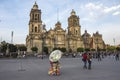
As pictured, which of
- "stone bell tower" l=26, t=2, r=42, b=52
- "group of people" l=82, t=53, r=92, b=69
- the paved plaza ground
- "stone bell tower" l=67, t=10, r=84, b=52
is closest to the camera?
the paved plaza ground

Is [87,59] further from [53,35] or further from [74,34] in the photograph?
[74,34]

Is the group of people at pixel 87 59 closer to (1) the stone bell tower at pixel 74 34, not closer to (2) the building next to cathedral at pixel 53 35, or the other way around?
(2) the building next to cathedral at pixel 53 35

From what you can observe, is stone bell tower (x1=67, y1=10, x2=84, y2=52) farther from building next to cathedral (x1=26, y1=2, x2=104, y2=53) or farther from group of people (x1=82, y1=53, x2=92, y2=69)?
group of people (x1=82, y1=53, x2=92, y2=69)

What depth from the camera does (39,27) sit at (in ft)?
286

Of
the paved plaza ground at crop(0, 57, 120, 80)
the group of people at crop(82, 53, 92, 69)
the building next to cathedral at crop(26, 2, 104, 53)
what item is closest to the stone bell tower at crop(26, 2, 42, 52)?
the building next to cathedral at crop(26, 2, 104, 53)

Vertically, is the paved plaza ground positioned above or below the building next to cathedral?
below

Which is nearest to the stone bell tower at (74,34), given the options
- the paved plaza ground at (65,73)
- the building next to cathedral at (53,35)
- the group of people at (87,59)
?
the building next to cathedral at (53,35)

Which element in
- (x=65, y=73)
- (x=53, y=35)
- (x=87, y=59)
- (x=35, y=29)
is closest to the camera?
(x=65, y=73)

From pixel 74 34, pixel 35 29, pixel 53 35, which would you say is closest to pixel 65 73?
pixel 35 29

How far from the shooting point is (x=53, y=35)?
311 ft

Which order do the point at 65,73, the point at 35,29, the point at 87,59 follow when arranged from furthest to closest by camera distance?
the point at 35,29, the point at 87,59, the point at 65,73

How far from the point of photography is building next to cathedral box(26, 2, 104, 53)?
286 feet

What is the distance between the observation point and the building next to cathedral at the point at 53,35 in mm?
87125

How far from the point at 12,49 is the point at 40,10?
18.6 meters
